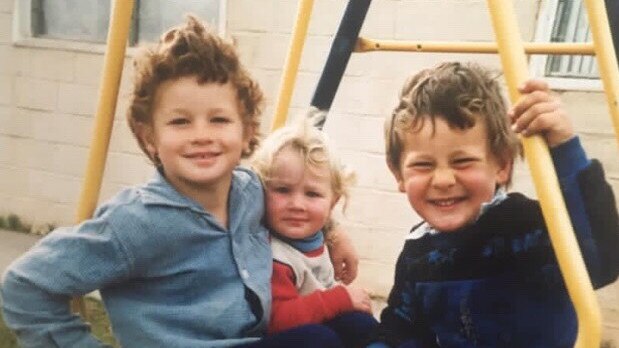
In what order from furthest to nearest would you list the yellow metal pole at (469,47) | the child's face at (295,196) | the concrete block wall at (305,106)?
the concrete block wall at (305,106) < the yellow metal pole at (469,47) < the child's face at (295,196)

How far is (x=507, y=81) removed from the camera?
1134mm

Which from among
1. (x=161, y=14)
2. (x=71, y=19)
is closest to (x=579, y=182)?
(x=161, y=14)

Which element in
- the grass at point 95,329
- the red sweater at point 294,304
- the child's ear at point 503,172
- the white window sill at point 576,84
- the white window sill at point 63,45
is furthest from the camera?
the white window sill at point 63,45

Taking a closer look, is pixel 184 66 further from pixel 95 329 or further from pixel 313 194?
pixel 95 329

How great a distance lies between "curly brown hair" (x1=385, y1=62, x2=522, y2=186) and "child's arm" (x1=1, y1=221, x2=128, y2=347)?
56 cm

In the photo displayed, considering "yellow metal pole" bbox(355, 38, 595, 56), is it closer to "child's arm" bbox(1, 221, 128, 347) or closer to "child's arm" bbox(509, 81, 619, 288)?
"child's arm" bbox(509, 81, 619, 288)

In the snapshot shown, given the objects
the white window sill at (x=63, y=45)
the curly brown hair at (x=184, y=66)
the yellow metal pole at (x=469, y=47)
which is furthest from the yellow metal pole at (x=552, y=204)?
the white window sill at (x=63, y=45)

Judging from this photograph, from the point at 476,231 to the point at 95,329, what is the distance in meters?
2.15

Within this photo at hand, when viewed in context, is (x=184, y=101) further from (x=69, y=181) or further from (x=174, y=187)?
(x=69, y=181)

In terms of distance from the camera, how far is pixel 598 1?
1.30 metres

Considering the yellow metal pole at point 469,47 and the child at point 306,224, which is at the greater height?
the yellow metal pole at point 469,47

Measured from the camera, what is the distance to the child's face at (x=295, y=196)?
1.64m

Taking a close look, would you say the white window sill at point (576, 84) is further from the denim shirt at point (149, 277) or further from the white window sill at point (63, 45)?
the white window sill at point (63, 45)

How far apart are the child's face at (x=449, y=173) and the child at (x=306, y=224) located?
A: 0.92 feet
